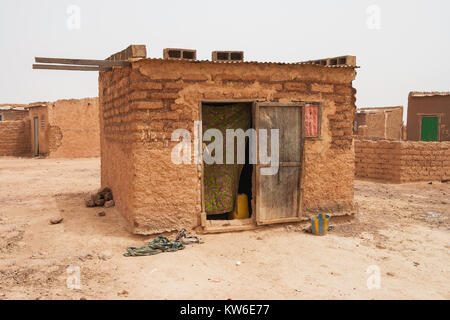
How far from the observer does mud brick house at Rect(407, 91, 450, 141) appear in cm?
1491

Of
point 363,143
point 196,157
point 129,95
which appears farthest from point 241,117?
point 363,143

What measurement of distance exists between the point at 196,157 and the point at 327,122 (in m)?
2.33

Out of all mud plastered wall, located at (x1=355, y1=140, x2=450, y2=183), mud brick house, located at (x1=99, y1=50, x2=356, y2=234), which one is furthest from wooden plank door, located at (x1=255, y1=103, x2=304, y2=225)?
mud plastered wall, located at (x1=355, y1=140, x2=450, y2=183)

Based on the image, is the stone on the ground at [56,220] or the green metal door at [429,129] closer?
the stone on the ground at [56,220]

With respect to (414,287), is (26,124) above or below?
above

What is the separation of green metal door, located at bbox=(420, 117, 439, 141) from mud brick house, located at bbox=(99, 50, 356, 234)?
10838mm

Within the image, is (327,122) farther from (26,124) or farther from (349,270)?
(26,124)

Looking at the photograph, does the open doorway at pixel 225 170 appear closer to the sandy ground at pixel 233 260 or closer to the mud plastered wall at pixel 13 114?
the sandy ground at pixel 233 260

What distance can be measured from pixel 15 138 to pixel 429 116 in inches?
783

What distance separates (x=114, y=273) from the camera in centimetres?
428

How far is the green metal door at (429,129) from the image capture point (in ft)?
49.6

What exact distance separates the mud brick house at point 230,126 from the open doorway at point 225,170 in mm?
19

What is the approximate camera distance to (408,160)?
10766mm

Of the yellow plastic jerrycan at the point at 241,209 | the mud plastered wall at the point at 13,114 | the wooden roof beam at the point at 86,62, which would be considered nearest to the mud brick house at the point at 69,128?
the mud plastered wall at the point at 13,114
